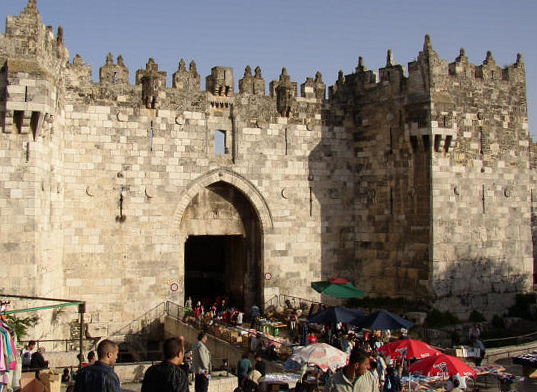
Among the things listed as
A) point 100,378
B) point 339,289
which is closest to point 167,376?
point 100,378

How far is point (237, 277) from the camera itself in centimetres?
2236

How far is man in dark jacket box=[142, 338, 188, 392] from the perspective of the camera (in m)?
5.45

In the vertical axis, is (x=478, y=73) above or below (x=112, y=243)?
above

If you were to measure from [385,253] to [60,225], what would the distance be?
10212 millimetres

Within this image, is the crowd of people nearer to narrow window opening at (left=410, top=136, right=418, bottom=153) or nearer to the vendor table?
the vendor table

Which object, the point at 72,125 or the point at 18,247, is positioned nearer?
the point at 18,247

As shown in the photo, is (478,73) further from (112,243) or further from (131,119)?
(112,243)

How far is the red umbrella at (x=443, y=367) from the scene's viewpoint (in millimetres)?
11234

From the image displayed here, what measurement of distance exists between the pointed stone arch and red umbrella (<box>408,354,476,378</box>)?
9757 mm

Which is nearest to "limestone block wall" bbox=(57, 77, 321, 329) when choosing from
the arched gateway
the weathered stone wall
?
the weathered stone wall

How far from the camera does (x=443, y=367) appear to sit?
1139cm

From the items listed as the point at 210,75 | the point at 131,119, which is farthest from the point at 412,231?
the point at 131,119

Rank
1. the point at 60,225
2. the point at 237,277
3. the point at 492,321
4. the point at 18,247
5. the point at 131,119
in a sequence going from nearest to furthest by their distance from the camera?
the point at 18,247, the point at 60,225, the point at 131,119, the point at 492,321, the point at 237,277

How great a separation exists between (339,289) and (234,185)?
4790 mm
